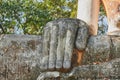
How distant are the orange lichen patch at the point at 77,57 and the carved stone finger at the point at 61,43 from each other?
176 mm

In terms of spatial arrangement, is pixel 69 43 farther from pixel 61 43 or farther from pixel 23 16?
pixel 23 16

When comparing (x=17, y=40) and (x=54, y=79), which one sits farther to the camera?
(x=17, y=40)

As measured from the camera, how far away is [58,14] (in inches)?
741

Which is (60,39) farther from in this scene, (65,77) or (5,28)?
(5,28)

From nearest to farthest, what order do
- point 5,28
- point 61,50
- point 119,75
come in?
point 119,75
point 61,50
point 5,28

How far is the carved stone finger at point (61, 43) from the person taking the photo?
550cm

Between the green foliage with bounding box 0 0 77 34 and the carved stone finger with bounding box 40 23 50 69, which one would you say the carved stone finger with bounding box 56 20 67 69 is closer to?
the carved stone finger with bounding box 40 23 50 69

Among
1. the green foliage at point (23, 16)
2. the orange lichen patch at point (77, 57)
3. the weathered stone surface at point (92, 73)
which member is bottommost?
the weathered stone surface at point (92, 73)

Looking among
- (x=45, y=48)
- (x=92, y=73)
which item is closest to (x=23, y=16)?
(x=45, y=48)

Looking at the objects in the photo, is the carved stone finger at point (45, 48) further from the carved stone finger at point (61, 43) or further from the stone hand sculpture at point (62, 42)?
the carved stone finger at point (61, 43)

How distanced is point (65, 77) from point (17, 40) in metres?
1.07

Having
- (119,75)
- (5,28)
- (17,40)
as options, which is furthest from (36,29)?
(119,75)

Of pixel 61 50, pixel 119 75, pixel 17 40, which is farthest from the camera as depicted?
pixel 17 40

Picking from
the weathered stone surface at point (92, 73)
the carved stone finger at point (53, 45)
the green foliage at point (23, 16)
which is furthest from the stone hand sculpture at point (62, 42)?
the green foliage at point (23, 16)
